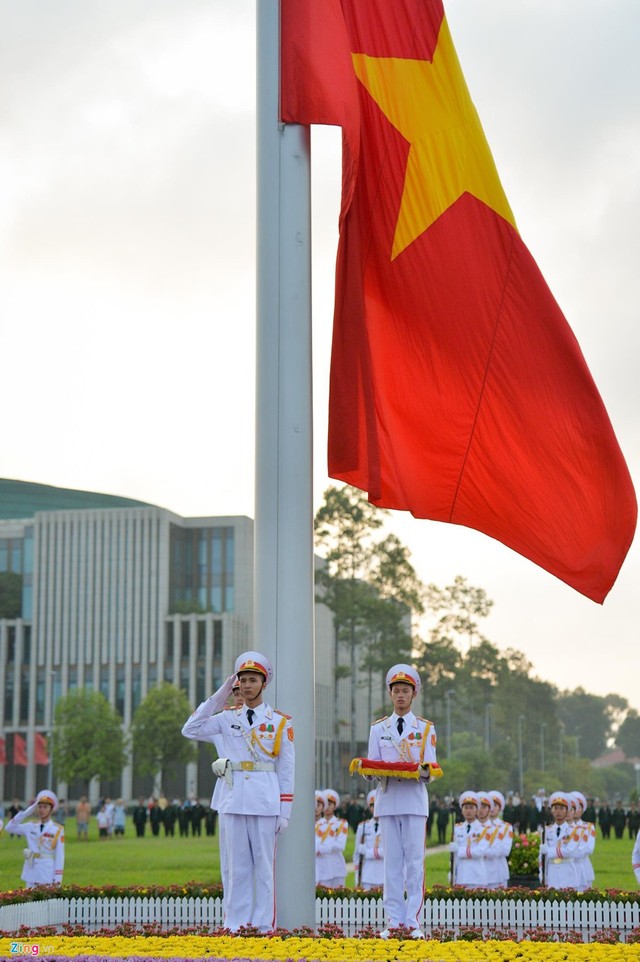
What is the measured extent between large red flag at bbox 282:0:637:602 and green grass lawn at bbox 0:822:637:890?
39.0ft

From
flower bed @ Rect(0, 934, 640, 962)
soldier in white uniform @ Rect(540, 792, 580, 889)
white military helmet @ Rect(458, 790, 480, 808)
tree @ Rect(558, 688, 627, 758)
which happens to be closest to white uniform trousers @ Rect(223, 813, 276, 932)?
flower bed @ Rect(0, 934, 640, 962)

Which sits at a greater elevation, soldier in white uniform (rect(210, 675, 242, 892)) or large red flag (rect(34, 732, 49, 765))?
soldier in white uniform (rect(210, 675, 242, 892))

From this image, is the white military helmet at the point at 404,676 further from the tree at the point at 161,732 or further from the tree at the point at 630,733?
the tree at the point at 630,733

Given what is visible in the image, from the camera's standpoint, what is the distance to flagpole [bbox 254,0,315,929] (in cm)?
907

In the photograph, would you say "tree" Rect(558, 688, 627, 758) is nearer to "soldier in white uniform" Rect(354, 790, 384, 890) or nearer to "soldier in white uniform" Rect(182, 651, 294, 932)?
"soldier in white uniform" Rect(354, 790, 384, 890)

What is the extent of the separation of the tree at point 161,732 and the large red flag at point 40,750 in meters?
11.5

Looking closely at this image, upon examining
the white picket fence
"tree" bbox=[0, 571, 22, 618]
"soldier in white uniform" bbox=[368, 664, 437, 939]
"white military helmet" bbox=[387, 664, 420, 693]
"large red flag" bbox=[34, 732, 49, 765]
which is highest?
"tree" bbox=[0, 571, 22, 618]

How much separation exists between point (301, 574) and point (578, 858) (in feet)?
31.0

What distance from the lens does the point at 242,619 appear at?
8231cm

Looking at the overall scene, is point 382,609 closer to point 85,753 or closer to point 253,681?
point 85,753

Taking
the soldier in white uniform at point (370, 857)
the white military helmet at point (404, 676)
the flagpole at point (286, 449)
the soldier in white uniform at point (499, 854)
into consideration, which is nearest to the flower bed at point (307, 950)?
the flagpole at point (286, 449)

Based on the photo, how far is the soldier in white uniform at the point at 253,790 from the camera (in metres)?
8.73
